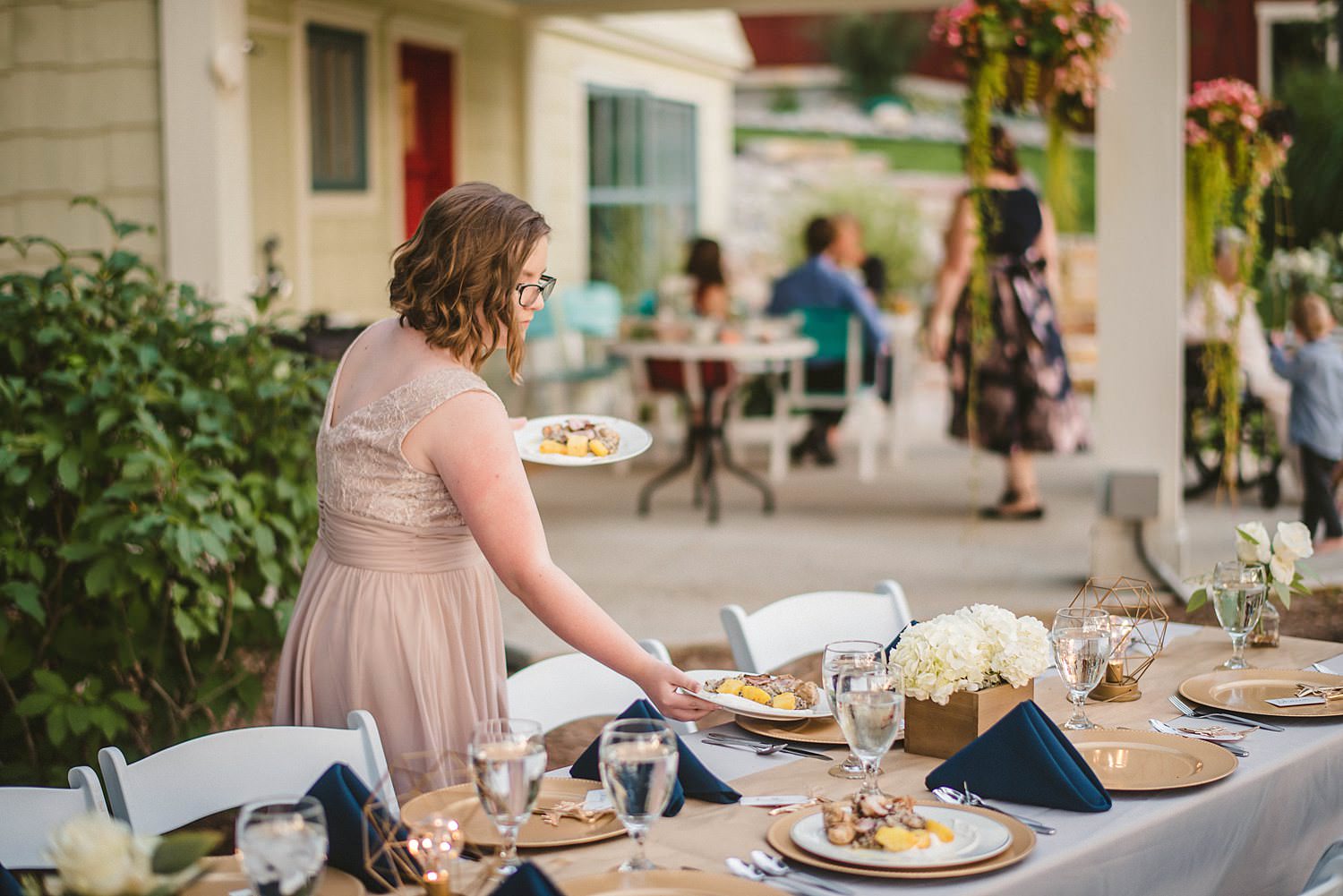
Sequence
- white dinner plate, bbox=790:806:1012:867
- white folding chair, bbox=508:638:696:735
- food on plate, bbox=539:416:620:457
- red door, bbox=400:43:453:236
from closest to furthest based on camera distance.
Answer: white dinner plate, bbox=790:806:1012:867 → white folding chair, bbox=508:638:696:735 → food on plate, bbox=539:416:620:457 → red door, bbox=400:43:453:236

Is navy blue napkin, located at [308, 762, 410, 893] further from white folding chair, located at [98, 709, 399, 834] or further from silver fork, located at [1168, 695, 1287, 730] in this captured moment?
silver fork, located at [1168, 695, 1287, 730]

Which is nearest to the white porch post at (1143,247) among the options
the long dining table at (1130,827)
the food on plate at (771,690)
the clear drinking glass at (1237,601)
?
the clear drinking glass at (1237,601)

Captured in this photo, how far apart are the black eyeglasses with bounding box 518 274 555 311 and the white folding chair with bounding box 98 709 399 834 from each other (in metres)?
0.71

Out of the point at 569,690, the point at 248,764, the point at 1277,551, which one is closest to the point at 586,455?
the point at 569,690

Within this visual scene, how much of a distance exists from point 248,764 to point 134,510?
1632 mm

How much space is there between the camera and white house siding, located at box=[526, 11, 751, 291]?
435 inches

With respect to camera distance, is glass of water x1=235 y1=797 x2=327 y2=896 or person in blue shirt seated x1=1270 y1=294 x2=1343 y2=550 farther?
person in blue shirt seated x1=1270 y1=294 x2=1343 y2=550

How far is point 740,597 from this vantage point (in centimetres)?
639

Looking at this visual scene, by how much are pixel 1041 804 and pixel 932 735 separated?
28 cm

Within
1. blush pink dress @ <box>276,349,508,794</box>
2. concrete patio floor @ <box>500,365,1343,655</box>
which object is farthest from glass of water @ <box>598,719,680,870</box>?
concrete patio floor @ <box>500,365,1343,655</box>

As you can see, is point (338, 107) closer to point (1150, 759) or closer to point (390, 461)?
point (390, 461)

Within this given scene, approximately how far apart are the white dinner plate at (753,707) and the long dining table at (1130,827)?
0.07m

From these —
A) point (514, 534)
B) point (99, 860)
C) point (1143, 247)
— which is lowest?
point (99, 860)

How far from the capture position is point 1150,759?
2.22 m
